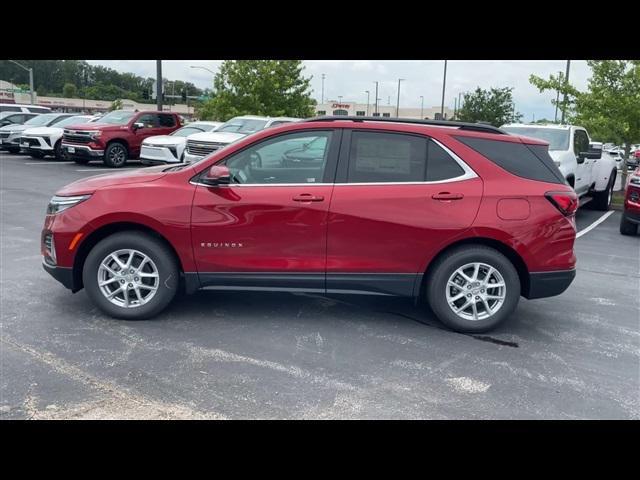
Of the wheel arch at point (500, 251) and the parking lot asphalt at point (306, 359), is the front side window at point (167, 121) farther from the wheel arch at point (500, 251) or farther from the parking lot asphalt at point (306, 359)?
the wheel arch at point (500, 251)

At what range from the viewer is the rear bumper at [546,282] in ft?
16.1

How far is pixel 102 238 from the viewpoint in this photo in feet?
16.3

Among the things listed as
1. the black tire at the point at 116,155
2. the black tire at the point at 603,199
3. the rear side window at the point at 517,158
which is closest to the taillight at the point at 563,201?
the rear side window at the point at 517,158

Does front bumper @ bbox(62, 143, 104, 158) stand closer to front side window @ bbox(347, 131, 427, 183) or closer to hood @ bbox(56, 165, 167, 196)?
hood @ bbox(56, 165, 167, 196)

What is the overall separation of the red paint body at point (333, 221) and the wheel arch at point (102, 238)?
0.14 feet

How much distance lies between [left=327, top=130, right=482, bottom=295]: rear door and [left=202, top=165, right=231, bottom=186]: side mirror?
2.94 ft

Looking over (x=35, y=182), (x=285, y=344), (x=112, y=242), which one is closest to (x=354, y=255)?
(x=285, y=344)

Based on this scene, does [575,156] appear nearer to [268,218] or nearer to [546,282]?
[546,282]

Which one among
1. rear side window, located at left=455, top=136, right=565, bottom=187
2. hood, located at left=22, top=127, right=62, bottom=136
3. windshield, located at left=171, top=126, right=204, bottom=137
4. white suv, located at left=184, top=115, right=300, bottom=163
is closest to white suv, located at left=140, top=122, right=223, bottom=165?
windshield, located at left=171, top=126, right=204, bottom=137

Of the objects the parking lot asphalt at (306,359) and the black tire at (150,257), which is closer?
the parking lot asphalt at (306,359)

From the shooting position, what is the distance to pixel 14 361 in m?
4.04

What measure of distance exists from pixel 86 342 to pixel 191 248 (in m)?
1.10

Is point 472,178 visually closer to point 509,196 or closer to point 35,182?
point 509,196

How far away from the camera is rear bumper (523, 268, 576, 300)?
4898 millimetres
